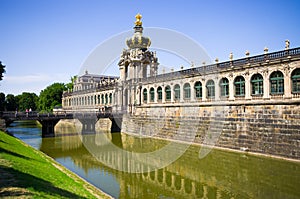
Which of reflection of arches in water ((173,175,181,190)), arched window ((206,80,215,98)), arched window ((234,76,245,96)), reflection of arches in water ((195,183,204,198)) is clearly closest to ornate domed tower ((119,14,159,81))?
arched window ((206,80,215,98))

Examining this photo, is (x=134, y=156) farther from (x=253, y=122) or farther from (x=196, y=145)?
(x=253, y=122)

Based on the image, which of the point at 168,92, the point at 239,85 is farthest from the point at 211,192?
the point at 168,92

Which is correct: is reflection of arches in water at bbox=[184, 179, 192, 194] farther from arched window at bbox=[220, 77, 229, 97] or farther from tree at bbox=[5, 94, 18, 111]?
tree at bbox=[5, 94, 18, 111]

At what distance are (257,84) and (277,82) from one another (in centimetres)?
184

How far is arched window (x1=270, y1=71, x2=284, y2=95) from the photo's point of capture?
64.4 ft

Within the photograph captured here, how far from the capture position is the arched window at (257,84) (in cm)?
2119

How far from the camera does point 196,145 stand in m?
24.7

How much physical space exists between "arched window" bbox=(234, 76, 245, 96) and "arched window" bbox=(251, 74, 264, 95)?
994 mm

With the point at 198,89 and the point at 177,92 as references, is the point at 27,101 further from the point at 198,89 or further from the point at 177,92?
the point at 198,89

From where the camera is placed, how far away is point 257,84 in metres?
21.5

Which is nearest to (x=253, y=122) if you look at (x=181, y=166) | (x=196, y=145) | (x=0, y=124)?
(x=196, y=145)

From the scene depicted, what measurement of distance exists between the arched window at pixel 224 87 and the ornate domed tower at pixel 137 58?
1544cm

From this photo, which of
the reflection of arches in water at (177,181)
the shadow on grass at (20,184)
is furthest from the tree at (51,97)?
the shadow on grass at (20,184)

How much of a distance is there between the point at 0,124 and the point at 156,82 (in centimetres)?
1870
